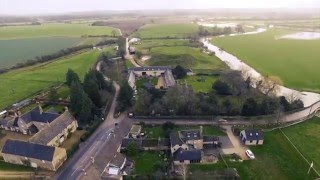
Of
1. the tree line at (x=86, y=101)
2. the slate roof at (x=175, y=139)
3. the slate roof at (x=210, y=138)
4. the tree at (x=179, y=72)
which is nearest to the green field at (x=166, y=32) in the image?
the tree at (x=179, y=72)

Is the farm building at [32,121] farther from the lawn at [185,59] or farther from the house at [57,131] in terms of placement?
the lawn at [185,59]

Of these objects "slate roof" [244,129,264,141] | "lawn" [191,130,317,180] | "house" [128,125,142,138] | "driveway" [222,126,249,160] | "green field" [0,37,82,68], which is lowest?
"lawn" [191,130,317,180]

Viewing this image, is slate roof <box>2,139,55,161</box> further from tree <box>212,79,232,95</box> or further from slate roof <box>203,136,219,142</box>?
tree <box>212,79,232,95</box>

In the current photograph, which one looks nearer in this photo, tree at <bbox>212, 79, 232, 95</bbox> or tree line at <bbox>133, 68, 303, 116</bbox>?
tree line at <bbox>133, 68, 303, 116</bbox>

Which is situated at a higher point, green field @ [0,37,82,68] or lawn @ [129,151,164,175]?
green field @ [0,37,82,68]

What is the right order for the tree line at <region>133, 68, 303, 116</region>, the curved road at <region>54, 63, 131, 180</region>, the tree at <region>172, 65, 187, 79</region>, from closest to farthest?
1. the curved road at <region>54, 63, 131, 180</region>
2. the tree line at <region>133, 68, 303, 116</region>
3. the tree at <region>172, 65, 187, 79</region>

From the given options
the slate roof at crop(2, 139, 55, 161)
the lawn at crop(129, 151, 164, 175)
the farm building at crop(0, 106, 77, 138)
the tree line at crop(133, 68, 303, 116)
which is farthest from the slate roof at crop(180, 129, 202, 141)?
the farm building at crop(0, 106, 77, 138)

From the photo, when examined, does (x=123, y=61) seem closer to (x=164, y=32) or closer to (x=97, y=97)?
(x=97, y=97)
